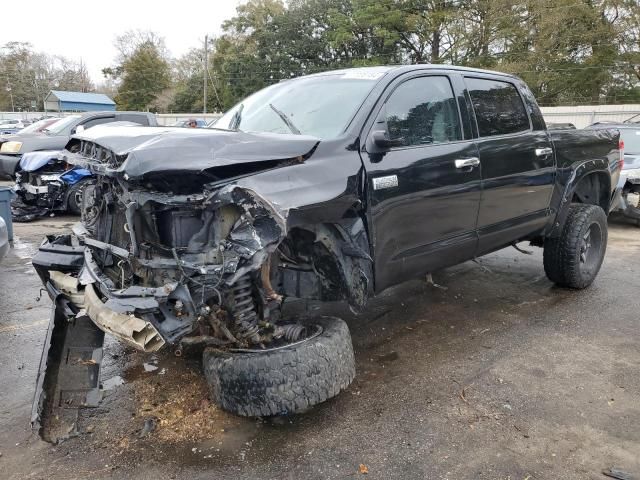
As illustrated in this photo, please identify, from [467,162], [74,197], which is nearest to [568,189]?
[467,162]

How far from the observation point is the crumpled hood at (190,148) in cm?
260

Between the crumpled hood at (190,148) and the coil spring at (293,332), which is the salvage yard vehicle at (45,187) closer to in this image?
the crumpled hood at (190,148)

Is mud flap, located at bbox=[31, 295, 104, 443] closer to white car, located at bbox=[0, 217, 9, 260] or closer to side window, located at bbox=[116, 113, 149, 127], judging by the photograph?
white car, located at bbox=[0, 217, 9, 260]

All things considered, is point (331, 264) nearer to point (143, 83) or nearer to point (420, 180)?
point (420, 180)

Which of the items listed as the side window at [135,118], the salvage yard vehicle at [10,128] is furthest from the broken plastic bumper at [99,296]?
the salvage yard vehicle at [10,128]

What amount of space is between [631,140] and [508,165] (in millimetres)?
7119

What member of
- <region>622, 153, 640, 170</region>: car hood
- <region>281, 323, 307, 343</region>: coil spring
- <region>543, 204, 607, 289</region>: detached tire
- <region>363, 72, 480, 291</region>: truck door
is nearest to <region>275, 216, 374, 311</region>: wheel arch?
<region>363, 72, 480, 291</region>: truck door

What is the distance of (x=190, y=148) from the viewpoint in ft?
8.92

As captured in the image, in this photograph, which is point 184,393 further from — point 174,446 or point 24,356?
point 24,356

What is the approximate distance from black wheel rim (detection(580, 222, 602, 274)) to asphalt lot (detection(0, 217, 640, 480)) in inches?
24.6

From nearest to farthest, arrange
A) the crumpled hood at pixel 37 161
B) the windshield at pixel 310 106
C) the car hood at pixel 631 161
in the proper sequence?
the windshield at pixel 310 106 → the crumpled hood at pixel 37 161 → the car hood at pixel 631 161

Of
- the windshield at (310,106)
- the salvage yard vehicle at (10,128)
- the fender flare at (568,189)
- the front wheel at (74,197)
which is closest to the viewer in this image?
the windshield at (310,106)

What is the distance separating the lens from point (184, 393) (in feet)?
11.2

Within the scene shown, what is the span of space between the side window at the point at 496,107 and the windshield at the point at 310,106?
100cm
